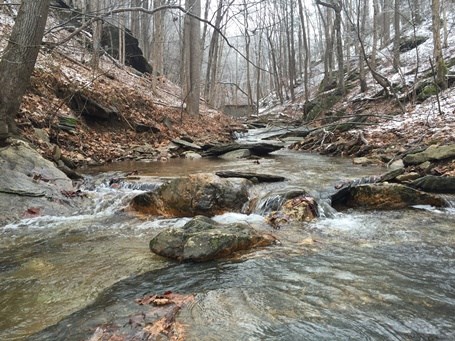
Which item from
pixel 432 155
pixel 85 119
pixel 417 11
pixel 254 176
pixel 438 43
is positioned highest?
pixel 417 11

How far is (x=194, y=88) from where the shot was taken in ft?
55.3

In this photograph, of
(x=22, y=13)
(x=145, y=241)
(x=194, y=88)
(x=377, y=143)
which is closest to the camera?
(x=145, y=241)

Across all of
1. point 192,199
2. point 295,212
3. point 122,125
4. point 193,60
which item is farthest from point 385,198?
point 193,60

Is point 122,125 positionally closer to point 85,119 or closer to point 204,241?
point 85,119

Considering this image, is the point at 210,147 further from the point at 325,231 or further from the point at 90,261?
the point at 90,261

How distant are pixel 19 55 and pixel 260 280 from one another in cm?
602

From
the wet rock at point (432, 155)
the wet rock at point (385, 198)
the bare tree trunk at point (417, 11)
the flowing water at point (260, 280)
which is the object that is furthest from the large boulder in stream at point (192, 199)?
the bare tree trunk at point (417, 11)

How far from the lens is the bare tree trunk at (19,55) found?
21.7ft

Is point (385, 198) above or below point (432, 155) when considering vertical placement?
below

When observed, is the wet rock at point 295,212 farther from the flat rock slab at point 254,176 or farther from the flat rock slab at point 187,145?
the flat rock slab at point 187,145

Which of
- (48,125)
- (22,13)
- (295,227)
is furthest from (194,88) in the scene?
(295,227)

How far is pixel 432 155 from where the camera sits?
7.43 meters

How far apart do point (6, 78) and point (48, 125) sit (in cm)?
263

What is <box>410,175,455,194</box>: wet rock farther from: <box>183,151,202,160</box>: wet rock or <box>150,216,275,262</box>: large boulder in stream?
<box>183,151,202,160</box>: wet rock
